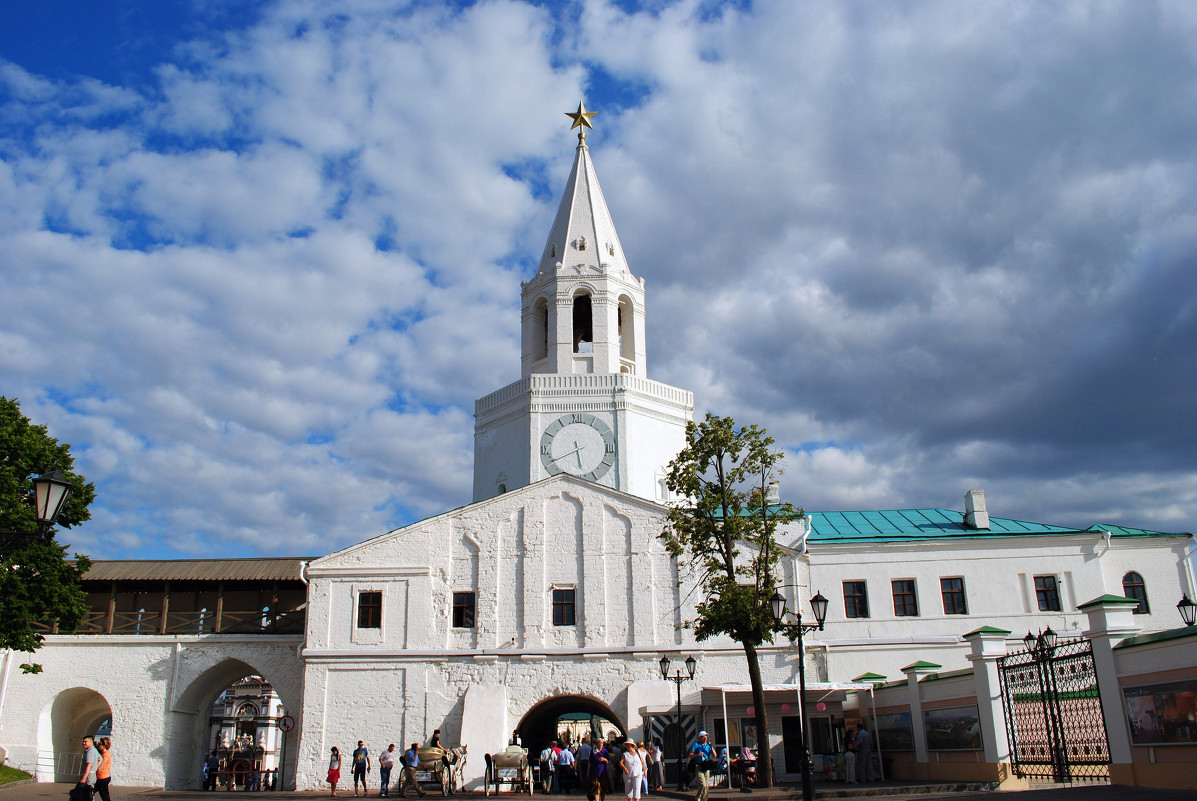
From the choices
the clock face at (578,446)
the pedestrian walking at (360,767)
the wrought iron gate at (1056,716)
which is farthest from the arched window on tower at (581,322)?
the wrought iron gate at (1056,716)

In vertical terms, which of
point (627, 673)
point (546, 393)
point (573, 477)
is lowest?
point (627, 673)

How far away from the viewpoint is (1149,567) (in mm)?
31641

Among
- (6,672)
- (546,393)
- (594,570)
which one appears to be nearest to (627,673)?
(594,570)

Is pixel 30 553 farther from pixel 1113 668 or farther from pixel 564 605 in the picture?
pixel 1113 668

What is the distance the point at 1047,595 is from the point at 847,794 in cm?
1500

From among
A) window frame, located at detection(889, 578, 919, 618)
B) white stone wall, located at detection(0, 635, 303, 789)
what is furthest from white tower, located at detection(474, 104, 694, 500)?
white stone wall, located at detection(0, 635, 303, 789)

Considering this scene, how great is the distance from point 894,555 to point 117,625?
2877 centimetres

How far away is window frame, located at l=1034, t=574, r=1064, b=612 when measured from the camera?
31.3 meters

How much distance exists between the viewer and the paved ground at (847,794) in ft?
45.6

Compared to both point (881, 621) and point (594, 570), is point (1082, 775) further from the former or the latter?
point (594, 570)

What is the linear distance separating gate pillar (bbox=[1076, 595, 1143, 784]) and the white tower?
68.1ft

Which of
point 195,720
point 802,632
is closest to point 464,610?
point 195,720

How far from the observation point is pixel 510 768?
26.4 m

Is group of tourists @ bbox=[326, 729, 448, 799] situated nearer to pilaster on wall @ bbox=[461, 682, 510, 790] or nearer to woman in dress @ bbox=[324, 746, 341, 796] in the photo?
woman in dress @ bbox=[324, 746, 341, 796]
